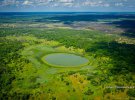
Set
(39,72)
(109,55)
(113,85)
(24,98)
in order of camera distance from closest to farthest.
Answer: (24,98) < (113,85) < (39,72) < (109,55)

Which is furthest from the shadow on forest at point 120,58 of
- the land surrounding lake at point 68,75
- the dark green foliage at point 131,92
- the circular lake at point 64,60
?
the dark green foliage at point 131,92

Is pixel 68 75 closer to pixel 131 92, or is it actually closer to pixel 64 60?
pixel 64 60

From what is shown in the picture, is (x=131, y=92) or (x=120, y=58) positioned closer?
(x=131, y=92)

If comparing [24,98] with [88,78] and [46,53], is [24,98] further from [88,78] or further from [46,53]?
[46,53]

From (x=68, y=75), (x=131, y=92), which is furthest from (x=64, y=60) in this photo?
(x=131, y=92)

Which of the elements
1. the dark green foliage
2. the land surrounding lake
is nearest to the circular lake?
the land surrounding lake

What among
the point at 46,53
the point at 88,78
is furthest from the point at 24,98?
the point at 46,53

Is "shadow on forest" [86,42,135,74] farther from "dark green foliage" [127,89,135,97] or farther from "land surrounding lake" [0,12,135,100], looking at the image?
"dark green foliage" [127,89,135,97]

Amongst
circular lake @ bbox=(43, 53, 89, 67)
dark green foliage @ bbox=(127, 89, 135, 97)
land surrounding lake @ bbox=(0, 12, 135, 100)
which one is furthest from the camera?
circular lake @ bbox=(43, 53, 89, 67)
